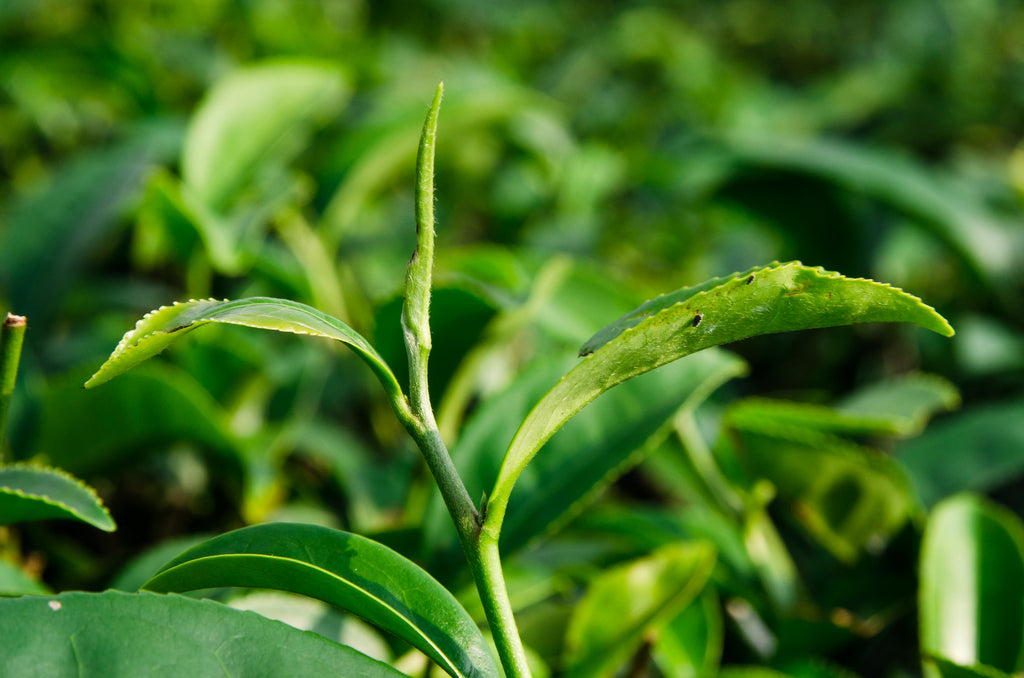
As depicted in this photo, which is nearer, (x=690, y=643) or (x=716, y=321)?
(x=716, y=321)

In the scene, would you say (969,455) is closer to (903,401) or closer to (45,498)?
(903,401)

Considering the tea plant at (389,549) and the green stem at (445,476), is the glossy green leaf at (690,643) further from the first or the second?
the green stem at (445,476)

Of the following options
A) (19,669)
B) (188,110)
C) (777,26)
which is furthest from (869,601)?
(777,26)

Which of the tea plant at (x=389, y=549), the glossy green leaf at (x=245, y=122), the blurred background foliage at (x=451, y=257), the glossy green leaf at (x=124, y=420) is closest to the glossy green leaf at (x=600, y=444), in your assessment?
the blurred background foliage at (x=451, y=257)

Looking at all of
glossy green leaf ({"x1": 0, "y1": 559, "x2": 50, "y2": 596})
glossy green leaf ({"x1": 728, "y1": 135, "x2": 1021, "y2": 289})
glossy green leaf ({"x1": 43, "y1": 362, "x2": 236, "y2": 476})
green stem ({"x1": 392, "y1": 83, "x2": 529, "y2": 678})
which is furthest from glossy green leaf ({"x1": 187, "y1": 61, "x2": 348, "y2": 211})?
glossy green leaf ({"x1": 728, "y1": 135, "x2": 1021, "y2": 289})

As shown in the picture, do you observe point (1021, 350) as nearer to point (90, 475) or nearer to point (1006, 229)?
point (1006, 229)

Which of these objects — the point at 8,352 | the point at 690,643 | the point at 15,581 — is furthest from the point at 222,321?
the point at 690,643
